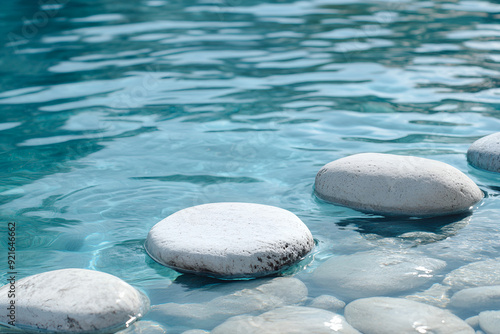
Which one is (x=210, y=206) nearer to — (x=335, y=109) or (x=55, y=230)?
(x=55, y=230)

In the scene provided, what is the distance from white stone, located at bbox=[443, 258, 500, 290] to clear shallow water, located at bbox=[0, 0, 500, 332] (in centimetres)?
11

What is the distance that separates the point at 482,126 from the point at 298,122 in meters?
1.88

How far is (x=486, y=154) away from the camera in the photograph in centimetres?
532

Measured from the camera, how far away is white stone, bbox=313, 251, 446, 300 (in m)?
3.51

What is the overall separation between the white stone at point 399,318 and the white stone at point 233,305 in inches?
14.1

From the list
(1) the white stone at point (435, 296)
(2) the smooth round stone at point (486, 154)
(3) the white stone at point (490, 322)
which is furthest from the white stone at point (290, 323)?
(2) the smooth round stone at point (486, 154)

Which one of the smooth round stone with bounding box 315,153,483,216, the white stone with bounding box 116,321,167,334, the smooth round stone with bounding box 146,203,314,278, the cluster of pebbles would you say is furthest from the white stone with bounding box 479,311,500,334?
the white stone with bounding box 116,321,167,334

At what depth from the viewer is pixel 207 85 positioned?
8250mm

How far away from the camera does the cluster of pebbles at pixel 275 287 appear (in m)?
3.17

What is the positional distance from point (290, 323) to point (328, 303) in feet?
1.13

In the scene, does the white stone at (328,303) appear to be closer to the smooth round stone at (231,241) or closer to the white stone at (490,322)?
the smooth round stone at (231,241)

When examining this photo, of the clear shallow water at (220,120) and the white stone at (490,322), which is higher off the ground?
the clear shallow water at (220,120)

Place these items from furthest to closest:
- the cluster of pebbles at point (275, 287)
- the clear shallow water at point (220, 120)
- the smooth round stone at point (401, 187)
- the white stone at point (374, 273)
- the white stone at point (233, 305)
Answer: the smooth round stone at point (401, 187) < the clear shallow water at point (220, 120) < the white stone at point (374, 273) < the white stone at point (233, 305) < the cluster of pebbles at point (275, 287)


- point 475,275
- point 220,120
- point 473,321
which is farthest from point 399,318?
point 220,120
